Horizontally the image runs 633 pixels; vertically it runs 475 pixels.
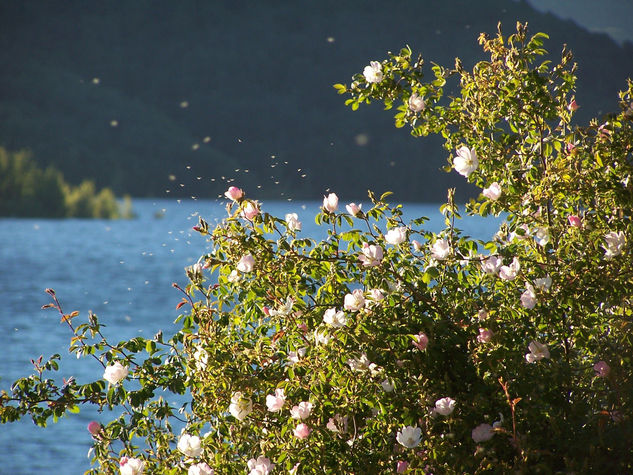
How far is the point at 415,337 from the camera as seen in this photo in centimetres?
133

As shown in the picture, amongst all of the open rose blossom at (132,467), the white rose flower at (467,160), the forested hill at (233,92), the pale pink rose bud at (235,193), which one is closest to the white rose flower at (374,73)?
the white rose flower at (467,160)

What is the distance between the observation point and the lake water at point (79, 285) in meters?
4.54

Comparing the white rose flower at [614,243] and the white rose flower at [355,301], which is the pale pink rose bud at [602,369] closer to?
the white rose flower at [614,243]

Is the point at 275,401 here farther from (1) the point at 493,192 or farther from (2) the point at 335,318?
(1) the point at 493,192

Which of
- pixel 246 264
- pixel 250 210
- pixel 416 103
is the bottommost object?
pixel 246 264

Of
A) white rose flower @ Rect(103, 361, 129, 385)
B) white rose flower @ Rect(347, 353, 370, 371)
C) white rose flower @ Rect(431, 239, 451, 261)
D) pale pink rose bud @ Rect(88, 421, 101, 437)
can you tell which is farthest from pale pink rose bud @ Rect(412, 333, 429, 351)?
pale pink rose bud @ Rect(88, 421, 101, 437)

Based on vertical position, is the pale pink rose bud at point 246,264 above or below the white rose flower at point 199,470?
above

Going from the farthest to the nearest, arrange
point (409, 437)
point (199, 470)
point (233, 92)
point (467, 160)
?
point (233, 92)
point (467, 160)
point (199, 470)
point (409, 437)

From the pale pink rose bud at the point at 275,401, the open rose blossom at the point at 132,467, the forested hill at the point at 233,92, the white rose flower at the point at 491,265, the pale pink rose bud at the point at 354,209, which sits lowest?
the open rose blossom at the point at 132,467

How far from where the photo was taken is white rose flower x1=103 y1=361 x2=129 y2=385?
1472 mm

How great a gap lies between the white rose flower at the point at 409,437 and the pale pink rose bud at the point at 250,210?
21.4 inches

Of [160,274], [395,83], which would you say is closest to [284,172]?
[160,274]

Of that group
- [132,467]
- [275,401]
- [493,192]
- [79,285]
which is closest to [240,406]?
[275,401]

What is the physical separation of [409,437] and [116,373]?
2.07 ft
